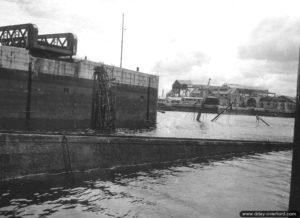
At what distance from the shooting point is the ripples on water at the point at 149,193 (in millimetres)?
9203

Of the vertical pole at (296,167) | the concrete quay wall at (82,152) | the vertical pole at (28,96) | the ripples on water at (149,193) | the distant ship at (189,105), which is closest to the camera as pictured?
the vertical pole at (296,167)

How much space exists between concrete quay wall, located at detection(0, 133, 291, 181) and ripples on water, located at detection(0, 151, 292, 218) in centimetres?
45

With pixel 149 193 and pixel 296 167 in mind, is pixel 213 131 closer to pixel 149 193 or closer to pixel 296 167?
pixel 149 193

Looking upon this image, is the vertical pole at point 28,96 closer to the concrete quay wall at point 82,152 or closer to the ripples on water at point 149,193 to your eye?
the concrete quay wall at point 82,152

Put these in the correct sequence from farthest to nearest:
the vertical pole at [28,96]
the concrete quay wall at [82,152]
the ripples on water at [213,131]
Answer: the ripples on water at [213,131] → the vertical pole at [28,96] → the concrete quay wall at [82,152]

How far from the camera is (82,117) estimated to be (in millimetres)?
29312

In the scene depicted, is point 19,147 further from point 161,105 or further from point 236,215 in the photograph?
point 161,105

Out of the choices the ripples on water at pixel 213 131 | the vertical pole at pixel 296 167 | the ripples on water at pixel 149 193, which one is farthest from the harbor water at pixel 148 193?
the ripples on water at pixel 213 131

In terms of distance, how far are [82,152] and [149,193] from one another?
3.52m

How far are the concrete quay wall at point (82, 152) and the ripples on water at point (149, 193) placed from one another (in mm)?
452

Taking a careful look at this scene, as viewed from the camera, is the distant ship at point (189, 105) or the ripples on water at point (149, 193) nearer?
the ripples on water at point (149, 193)

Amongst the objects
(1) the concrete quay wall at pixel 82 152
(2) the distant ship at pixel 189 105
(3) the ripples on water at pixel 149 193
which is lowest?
(3) the ripples on water at pixel 149 193

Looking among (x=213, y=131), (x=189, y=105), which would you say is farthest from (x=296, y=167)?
(x=189, y=105)

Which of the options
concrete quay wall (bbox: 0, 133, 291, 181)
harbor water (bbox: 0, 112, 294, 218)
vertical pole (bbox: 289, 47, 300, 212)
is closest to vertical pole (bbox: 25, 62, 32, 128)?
concrete quay wall (bbox: 0, 133, 291, 181)
